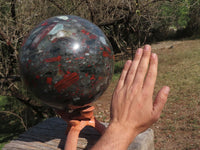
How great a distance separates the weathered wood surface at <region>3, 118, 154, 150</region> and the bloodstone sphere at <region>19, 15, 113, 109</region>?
852mm

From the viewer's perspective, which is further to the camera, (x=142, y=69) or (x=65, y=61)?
(x=65, y=61)

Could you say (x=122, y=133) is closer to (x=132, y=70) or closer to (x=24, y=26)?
(x=132, y=70)

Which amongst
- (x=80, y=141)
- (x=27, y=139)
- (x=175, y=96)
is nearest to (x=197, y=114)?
(x=175, y=96)

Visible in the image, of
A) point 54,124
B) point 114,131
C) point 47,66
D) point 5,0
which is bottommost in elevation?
point 54,124

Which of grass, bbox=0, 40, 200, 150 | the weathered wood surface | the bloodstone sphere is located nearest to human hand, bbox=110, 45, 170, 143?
the bloodstone sphere

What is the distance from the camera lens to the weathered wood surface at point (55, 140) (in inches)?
116

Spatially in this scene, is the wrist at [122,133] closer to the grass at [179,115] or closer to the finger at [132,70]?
the finger at [132,70]

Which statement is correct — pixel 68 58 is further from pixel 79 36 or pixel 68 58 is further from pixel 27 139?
pixel 27 139

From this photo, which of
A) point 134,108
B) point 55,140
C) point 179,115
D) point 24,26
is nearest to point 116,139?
point 134,108

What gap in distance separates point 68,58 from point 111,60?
0.54 m

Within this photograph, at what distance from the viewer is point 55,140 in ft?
10.1

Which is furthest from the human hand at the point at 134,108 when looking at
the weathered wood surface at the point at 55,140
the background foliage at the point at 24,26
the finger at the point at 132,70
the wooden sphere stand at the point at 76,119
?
the background foliage at the point at 24,26

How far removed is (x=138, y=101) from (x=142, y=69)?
0.79 feet

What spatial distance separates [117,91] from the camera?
177 cm
